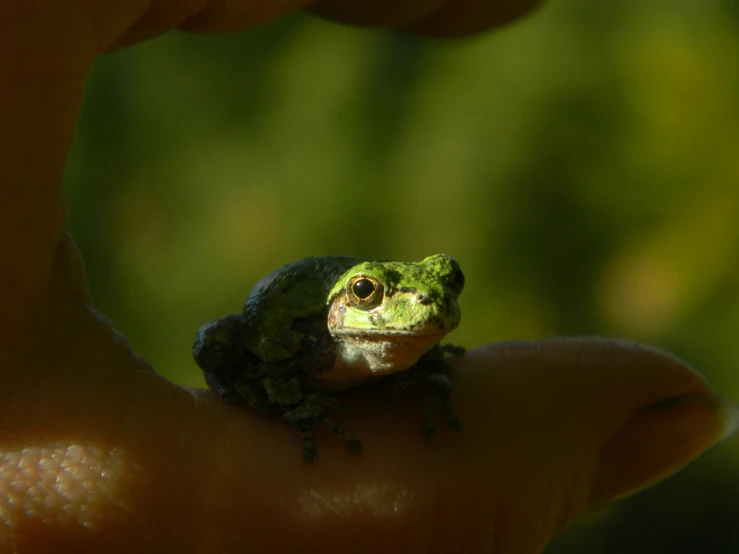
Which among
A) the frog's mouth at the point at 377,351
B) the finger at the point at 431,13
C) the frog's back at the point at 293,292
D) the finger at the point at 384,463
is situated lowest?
the finger at the point at 384,463

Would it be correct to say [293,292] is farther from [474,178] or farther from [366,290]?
[474,178]

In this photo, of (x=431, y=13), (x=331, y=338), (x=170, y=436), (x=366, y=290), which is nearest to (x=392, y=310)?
(x=366, y=290)

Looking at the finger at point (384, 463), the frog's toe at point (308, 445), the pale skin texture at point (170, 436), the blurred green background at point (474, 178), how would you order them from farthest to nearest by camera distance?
the blurred green background at point (474, 178)
the frog's toe at point (308, 445)
the finger at point (384, 463)
the pale skin texture at point (170, 436)

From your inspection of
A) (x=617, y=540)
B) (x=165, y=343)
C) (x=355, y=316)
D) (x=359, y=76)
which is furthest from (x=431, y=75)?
(x=355, y=316)

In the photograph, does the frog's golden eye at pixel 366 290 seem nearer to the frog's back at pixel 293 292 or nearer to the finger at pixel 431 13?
the frog's back at pixel 293 292

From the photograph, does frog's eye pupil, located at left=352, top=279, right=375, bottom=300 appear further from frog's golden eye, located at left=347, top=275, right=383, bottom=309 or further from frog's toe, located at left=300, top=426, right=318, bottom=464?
frog's toe, located at left=300, top=426, right=318, bottom=464

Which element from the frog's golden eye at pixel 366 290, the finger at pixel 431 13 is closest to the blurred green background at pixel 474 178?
the finger at pixel 431 13

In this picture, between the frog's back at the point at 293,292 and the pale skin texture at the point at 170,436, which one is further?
the frog's back at the point at 293,292

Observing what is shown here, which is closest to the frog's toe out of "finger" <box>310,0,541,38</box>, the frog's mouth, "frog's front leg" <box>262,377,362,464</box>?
"frog's front leg" <box>262,377,362,464</box>
